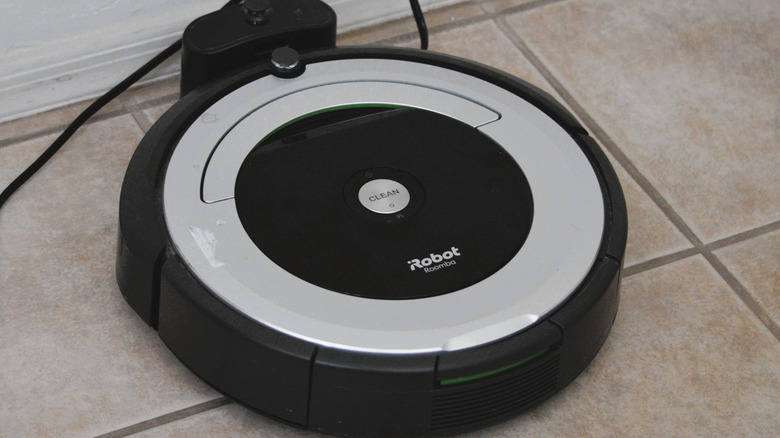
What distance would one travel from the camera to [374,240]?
2.69 feet

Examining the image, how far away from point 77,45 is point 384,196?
374mm

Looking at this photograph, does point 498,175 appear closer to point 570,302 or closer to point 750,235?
point 570,302

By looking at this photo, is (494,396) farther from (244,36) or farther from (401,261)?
(244,36)

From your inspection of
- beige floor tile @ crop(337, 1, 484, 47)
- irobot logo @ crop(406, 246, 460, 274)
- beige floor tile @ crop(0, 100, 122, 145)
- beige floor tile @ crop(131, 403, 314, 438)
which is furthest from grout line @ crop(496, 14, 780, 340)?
beige floor tile @ crop(0, 100, 122, 145)

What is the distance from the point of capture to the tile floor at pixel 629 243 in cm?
81

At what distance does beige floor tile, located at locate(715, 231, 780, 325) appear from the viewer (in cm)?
92

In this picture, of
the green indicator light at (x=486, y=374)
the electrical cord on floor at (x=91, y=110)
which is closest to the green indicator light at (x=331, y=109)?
the electrical cord on floor at (x=91, y=110)

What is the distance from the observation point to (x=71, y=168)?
3.23 ft

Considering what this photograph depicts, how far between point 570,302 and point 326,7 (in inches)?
15.5

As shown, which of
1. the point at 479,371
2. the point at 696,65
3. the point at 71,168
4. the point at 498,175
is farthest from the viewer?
the point at 696,65

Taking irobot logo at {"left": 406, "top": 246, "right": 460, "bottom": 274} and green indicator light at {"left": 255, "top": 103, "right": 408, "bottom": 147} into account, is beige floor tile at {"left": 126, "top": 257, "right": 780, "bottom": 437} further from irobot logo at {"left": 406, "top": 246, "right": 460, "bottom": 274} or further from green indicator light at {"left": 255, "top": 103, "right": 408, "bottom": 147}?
green indicator light at {"left": 255, "top": 103, "right": 408, "bottom": 147}

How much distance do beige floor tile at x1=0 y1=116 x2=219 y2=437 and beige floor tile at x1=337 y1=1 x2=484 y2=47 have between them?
0.28 m

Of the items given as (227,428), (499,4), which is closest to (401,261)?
(227,428)

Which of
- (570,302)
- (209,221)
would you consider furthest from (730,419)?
(209,221)
